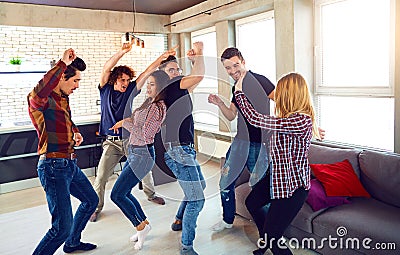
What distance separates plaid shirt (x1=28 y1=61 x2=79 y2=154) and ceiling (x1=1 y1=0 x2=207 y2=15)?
3102mm

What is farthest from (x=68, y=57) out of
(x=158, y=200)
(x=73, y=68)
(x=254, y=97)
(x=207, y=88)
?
(x=207, y=88)

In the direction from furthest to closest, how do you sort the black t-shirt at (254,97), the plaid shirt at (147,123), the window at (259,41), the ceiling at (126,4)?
the ceiling at (126,4) → the window at (259,41) → the black t-shirt at (254,97) → the plaid shirt at (147,123)

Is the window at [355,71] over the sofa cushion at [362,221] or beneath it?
over

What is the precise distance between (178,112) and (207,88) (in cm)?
302

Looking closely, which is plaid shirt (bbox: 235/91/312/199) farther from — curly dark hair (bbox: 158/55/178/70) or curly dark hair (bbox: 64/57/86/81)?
curly dark hair (bbox: 64/57/86/81)

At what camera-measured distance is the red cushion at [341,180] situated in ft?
8.86

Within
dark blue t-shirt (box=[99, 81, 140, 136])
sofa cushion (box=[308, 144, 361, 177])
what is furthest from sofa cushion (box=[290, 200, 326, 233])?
dark blue t-shirt (box=[99, 81, 140, 136])

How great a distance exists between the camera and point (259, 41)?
4.86 meters

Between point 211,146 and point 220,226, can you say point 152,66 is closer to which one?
point 220,226

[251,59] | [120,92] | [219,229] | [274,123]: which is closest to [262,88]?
[274,123]

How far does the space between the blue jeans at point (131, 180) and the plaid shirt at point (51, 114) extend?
486 mm

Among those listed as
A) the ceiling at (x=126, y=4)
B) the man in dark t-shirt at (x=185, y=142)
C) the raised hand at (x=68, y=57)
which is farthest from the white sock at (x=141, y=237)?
the ceiling at (x=126, y=4)

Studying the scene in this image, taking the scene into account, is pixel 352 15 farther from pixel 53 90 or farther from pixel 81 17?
pixel 81 17

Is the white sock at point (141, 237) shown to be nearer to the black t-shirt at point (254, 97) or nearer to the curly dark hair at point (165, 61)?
the black t-shirt at point (254, 97)
